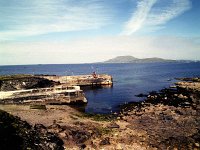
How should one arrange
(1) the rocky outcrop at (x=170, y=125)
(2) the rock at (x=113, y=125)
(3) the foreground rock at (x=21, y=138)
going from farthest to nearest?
(2) the rock at (x=113, y=125)
(1) the rocky outcrop at (x=170, y=125)
(3) the foreground rock at (x=21, y=138)

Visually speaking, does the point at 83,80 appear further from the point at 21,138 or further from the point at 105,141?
Result: the point at 21,138

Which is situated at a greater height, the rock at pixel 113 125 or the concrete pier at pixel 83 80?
the concrete pier at pixel 83 80

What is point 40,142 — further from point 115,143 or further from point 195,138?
point 195,138

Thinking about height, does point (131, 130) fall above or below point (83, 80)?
below

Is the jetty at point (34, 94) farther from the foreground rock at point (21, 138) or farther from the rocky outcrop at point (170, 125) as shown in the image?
the foreground rock at point (21, 138)

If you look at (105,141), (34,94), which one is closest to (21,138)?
(105,141)

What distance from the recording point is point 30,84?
59281mm

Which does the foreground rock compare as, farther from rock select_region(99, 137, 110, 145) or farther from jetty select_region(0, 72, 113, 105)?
jetty select_region(0, 72, 113, 105)

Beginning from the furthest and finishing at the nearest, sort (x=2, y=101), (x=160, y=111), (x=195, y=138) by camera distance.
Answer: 1. (x=2, y=101)
2. (x=160, y=111)
3. (x=195, y=138)

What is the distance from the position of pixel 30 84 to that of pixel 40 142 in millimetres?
41232

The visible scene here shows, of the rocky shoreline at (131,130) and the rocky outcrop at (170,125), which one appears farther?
the rocky outcrop at (170,125)

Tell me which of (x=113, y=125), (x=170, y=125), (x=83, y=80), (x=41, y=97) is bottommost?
(x=170, y=125)

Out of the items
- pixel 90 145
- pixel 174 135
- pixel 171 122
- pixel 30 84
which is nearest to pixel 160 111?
pixel 171 122

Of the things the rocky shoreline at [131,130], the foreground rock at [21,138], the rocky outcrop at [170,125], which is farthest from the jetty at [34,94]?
the foreground rock at [21,138]
